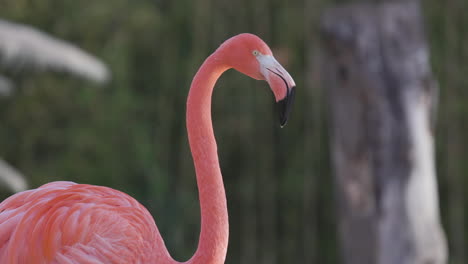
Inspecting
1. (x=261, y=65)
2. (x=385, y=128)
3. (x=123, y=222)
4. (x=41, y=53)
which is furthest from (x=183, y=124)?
(x=261, y=65)

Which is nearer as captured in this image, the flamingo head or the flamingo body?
the flamingo head

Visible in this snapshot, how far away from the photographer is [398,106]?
2.97 meters

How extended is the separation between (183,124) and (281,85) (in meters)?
4.43

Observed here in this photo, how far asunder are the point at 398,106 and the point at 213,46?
2886mm

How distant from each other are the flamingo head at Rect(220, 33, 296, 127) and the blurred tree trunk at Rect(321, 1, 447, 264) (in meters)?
1.51

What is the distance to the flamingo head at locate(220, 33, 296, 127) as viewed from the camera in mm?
1394

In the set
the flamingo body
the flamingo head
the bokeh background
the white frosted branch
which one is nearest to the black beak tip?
the flamingo head

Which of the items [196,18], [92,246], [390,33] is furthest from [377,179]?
[196,18]

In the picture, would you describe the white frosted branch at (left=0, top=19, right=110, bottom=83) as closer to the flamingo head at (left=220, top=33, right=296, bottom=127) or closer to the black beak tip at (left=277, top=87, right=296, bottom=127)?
the flamingo head at (left=220, top=33, right=296, bottom=127)

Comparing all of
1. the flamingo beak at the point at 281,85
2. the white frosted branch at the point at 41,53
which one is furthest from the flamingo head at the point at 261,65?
the white frosted branch at the point at 41,53

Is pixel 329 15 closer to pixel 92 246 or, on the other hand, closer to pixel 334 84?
pixel 334 84

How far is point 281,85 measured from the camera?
141 cm

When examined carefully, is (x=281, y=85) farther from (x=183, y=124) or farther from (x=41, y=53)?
(x=183, y=124)

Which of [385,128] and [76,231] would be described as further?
[385,128]
